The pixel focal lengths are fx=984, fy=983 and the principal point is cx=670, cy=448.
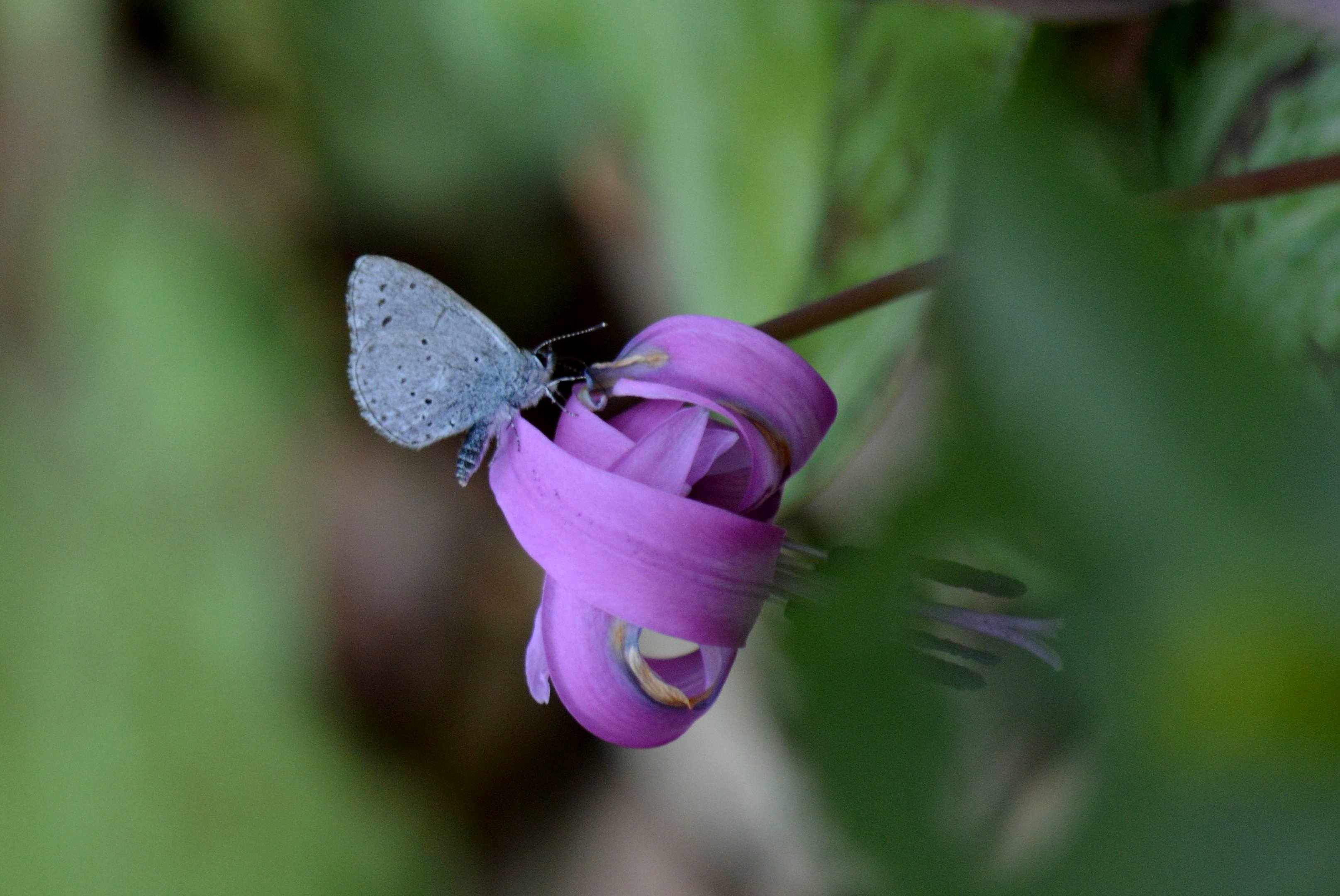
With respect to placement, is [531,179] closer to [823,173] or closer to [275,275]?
[275,275]

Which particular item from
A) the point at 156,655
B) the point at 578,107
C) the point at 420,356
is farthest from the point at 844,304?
the point at 156,655

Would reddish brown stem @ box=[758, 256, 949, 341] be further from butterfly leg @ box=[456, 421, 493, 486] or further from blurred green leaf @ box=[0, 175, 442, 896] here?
blurred green leaf @ box=[0, 175, 442, 896]

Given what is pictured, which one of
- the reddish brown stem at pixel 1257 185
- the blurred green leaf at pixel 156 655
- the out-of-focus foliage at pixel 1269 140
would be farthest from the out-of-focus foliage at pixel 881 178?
the blurred green leaf at pixel 156 655

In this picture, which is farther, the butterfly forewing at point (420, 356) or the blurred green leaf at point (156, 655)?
the blurred green leaf at point (156, 655)

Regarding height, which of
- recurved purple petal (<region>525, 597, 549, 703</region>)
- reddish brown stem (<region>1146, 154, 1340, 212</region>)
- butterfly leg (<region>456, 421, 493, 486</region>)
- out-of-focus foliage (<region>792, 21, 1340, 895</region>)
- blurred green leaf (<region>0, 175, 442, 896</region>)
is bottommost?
blurred green leaf (<region>0, 175, 442, 896</region>)

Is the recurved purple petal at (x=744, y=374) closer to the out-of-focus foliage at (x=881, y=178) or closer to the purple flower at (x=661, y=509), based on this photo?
the purple flower at (x=661, y=509)

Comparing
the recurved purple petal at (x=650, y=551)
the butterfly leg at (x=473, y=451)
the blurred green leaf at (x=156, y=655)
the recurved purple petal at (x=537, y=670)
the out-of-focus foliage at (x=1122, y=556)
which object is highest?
the out-of-focus foliage at (x=1122, y=556)

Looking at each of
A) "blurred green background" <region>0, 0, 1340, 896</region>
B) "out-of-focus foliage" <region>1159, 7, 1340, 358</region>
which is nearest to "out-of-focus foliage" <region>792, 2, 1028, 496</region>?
"blurred green background" <region>0, 0, 1340, 896</region>
